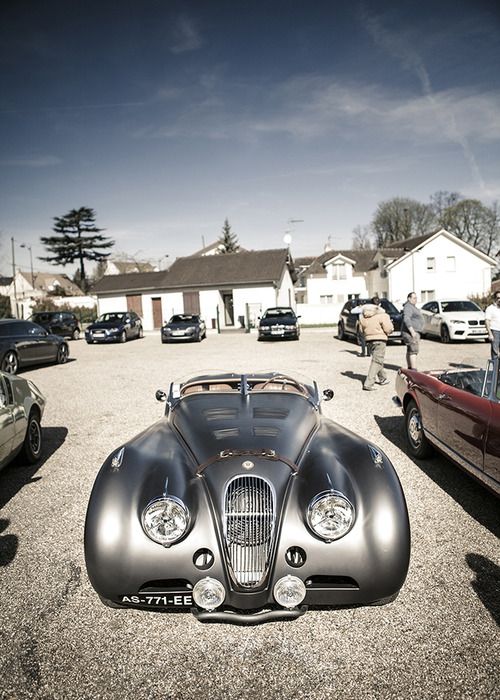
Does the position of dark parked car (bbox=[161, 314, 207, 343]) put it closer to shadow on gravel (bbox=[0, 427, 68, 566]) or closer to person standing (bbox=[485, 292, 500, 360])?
shadow on gravel (bbox=[0, 427, 68, 566])

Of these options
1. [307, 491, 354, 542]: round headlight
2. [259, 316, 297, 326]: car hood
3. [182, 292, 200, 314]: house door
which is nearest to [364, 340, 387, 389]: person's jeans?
[307, 491, 354, 542]: round headlight

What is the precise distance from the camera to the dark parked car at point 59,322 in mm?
27359

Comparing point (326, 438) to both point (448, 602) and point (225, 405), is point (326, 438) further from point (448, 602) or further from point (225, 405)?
point (448, 602)

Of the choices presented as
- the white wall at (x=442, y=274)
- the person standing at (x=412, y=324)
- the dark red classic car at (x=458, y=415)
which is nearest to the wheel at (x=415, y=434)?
the dark red classic car at (x=458, y=415)

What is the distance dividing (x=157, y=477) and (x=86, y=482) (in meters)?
2.63

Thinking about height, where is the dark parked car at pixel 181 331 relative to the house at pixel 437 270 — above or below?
below

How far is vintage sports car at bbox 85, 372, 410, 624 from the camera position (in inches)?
104

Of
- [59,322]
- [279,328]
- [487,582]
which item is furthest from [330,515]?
[59,322]

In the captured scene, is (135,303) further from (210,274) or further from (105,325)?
(105,325)

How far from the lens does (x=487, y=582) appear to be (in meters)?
3.23

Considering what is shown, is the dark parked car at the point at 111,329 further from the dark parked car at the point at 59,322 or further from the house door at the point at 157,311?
the house door at the point at 157,311

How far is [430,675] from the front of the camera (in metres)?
2.46

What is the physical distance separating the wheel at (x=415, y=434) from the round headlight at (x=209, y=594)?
11.9 feet

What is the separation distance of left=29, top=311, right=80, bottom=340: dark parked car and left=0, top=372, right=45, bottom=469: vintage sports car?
22514 millimetres
